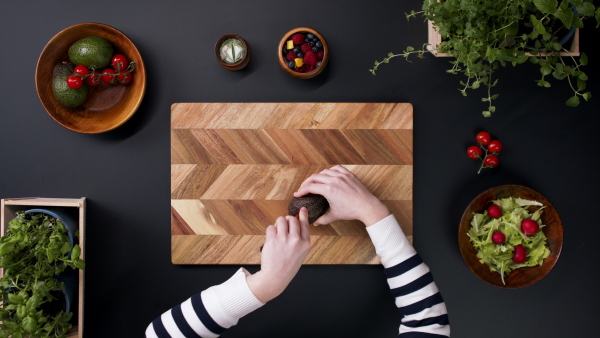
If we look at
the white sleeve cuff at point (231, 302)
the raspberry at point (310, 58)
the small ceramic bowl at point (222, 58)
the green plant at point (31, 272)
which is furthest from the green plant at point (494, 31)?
the green plant at point (31, 272)

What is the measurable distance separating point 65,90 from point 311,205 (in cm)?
87

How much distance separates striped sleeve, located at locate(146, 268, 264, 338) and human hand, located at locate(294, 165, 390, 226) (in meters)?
0.34

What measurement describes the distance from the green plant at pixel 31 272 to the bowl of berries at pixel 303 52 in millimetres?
852

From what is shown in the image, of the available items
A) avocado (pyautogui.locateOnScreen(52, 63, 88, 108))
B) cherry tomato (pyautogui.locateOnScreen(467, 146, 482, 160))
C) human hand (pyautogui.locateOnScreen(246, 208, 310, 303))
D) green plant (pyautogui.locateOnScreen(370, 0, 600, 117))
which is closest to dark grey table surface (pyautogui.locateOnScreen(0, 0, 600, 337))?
cherry tomato (pyautogui.locateOnScreen(467, 146, 482, 160))

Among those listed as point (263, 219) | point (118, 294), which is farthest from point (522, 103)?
point (118, 294)

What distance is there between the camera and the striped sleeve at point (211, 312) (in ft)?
3.58

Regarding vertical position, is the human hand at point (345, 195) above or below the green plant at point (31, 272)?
above

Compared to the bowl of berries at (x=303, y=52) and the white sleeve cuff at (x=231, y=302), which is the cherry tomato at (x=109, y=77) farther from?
the white sleeve cuff at (x=231, y=302)

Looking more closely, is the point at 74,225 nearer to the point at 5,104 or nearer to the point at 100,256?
the point at 100,256

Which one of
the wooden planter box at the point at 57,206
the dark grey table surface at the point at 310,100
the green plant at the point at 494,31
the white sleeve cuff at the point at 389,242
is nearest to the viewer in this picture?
the green plant at the point at 494,31

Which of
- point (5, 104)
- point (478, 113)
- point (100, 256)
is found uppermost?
point (5, 104)

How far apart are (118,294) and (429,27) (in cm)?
144

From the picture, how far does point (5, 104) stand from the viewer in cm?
143

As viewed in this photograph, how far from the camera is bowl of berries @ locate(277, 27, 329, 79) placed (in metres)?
1.30
